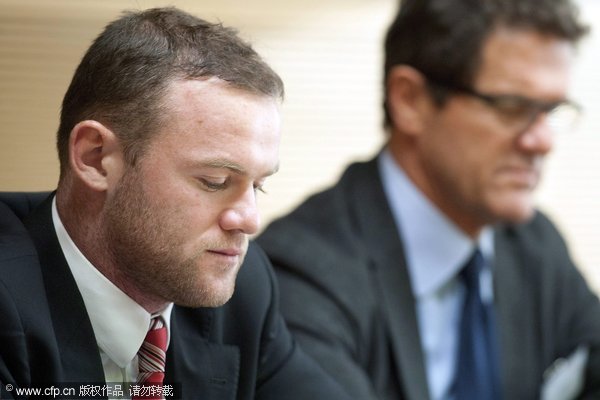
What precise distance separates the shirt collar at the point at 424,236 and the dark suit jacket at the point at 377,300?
0.05 metres

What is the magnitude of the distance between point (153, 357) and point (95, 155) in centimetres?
26

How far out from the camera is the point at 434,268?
2145 millimetres

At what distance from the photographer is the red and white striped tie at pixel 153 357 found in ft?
3.95

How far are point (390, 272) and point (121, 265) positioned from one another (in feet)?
3.07

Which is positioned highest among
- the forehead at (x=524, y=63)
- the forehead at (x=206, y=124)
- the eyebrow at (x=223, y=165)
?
the forehead at (x=206, y=124)

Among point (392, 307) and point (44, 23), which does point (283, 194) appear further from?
point (44, 23)

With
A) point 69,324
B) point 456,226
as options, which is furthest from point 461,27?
point 69,324

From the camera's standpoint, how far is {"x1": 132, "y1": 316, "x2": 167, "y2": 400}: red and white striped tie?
1.21 metres

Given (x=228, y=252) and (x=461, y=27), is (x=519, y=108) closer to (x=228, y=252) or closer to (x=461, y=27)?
(x=461, y=27)

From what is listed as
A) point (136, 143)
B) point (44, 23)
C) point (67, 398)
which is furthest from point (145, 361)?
point (44, 23)

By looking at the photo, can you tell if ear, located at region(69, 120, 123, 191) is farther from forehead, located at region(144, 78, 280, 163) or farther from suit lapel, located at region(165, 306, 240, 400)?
suit lapel, located at region(165, 306, 240, 400)

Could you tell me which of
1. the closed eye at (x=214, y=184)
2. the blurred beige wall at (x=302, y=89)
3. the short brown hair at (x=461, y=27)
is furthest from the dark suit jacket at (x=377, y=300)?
the closed eye at (x=214, y=184)

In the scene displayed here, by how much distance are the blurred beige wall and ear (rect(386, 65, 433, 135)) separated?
36 cm

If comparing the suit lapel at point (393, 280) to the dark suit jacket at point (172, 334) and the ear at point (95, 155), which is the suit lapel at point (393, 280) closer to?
the dark suit jacket at point (172, 334)
